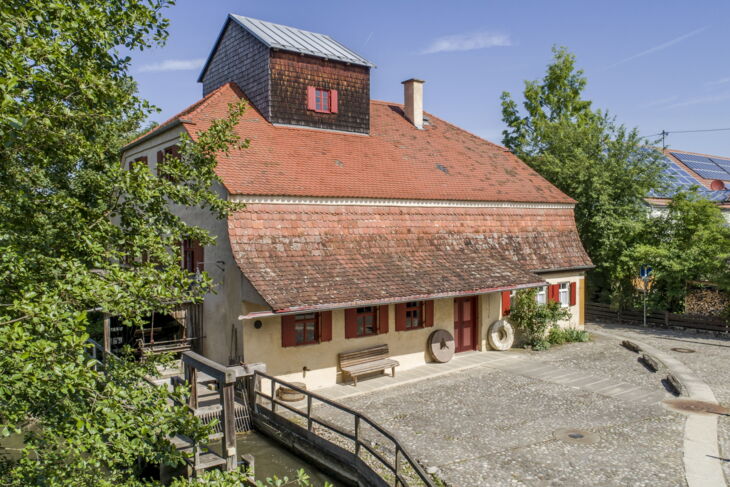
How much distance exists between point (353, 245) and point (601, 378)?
762 centimetres

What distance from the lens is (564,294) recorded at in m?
21.5

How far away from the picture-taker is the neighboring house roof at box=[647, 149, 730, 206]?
3122 cm

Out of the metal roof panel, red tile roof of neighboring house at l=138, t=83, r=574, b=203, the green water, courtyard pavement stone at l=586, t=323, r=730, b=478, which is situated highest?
the metal roof panel

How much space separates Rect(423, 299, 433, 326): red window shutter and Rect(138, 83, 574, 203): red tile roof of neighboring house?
11.1 feet

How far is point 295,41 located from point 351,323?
10239 millimetres

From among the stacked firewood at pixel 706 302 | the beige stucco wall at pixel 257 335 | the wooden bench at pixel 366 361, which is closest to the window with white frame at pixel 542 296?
the beige stucco wall at pixel 257 335

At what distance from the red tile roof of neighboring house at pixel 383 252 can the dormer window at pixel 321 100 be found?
4652mm

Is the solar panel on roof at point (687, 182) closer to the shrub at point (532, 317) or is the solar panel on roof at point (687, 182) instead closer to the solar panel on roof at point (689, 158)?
the solar panel on roof at point (689, 158)

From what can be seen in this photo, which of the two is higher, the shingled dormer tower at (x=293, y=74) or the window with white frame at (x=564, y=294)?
the shingled dormer tower at (x=293, y=74)

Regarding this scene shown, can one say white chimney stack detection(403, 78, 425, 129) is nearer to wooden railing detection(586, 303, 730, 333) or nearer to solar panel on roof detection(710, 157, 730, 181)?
wooden railing detection(586, 303, 730, 333)

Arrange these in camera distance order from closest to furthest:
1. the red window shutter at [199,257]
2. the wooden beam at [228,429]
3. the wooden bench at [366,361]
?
1. the wooden beam at [228,429]
2. the wooden bench at [366,361]
3. the red window shutter at [199,257]

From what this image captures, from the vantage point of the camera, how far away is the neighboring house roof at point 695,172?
3122 cm

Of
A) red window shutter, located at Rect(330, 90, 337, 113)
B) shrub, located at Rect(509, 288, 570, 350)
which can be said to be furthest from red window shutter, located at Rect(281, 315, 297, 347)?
red window shutter, located at Rect(330, 90, 337, 113)

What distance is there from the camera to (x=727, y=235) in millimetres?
22562
